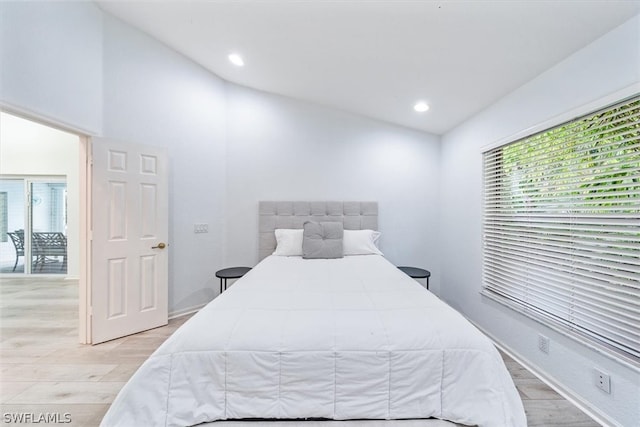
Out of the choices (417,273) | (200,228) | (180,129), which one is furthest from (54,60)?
(417,273)

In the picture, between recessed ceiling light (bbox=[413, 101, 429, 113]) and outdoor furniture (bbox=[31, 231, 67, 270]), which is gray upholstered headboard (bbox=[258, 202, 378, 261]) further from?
outdoor furniture (bbox=[31, 231, 67, 270])

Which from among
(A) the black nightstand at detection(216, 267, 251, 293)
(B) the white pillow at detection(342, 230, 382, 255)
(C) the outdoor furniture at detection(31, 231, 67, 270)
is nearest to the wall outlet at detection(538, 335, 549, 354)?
(B) the white pillow at detection(342, 230, 382, 255)

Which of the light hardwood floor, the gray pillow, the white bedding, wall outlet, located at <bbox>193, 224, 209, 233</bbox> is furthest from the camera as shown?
wall outlet, located at <bbox>193, 224, 209, 233</bbox>

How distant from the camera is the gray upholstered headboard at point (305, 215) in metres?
3.60

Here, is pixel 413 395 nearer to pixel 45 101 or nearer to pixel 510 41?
pixel 510 41

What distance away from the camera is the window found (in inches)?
58.6

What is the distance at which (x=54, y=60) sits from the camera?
7.22 feet

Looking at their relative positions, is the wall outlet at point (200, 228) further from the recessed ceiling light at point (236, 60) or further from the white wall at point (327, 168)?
the recessed ceiling light at point (236, 60)

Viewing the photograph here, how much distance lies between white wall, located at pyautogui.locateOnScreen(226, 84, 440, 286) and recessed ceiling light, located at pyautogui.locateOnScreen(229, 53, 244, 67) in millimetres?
603

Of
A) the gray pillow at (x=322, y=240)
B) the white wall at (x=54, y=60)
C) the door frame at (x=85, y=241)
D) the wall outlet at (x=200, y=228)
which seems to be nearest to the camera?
the white wall at (x=54, y=60)

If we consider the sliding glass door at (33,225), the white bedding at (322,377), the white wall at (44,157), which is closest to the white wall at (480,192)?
the white bedding at (322,377)

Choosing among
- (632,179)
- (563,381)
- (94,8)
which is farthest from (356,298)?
(94,8)

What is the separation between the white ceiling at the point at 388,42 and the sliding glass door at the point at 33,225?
4456 millimetres

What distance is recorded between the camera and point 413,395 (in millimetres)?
1341
